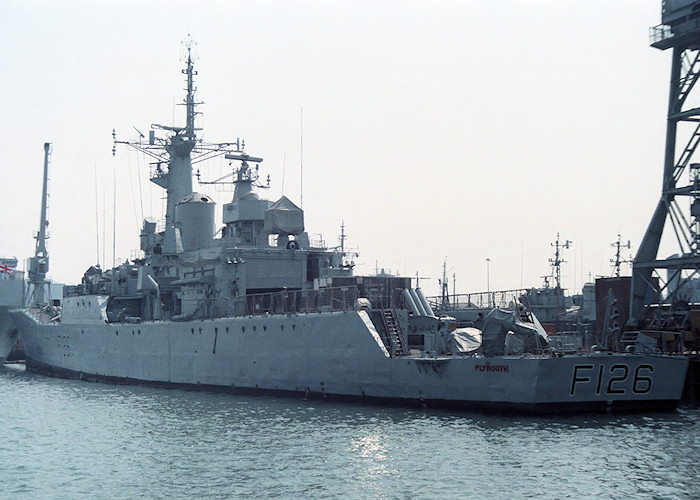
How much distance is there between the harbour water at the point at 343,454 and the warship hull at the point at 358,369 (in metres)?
0.64

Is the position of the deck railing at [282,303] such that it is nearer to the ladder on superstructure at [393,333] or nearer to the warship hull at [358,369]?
the warship hull at [358,369]

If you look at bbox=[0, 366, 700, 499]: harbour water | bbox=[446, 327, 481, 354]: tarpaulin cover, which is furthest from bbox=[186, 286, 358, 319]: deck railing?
bbox=[446, 327, 481, 354]: tarpaulin cover

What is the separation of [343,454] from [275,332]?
11.1m

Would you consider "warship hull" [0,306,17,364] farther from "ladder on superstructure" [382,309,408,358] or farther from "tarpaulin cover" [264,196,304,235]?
"ladder on superstructure" [382,309,408,358]

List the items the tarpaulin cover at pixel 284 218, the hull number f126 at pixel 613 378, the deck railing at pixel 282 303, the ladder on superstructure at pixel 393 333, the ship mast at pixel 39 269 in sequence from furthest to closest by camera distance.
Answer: the ship mast at pixel 39 269 < the tarpaulin cover at pixel 284 218 < the deck railing at pixel 282 303 < the ladder on superstructure at pixel 393 333 < the hull number f126 at pixel 613 378

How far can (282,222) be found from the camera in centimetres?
3409

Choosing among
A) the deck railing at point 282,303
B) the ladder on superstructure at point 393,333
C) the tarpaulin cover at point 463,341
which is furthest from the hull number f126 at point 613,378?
the deck railing at point 282,303

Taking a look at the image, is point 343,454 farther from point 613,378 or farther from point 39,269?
point 39,269

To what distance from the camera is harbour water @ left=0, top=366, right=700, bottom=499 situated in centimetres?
1585

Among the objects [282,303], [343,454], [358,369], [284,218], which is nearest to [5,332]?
[284,218]

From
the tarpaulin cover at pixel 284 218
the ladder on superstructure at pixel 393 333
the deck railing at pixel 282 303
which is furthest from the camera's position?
the tarpaulin cover at pixel 284 218

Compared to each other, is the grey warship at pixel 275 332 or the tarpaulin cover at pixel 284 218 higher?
the tarpaulin cover at pixel 284 218

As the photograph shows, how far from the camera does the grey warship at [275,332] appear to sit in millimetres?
22984

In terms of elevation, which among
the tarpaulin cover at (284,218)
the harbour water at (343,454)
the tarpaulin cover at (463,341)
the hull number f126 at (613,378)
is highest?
the tarpaulin cover at (284,218)
